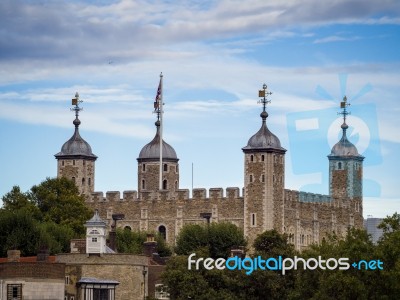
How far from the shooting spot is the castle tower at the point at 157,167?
145812 millimetres

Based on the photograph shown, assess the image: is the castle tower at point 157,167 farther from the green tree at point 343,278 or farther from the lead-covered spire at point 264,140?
the green tree at point 343,278

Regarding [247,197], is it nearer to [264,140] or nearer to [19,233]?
[264,140]

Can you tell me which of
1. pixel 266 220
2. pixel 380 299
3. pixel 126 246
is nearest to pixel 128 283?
pixel 380 299

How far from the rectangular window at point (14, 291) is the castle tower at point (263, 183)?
46.6 metres

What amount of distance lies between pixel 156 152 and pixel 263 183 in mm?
13766

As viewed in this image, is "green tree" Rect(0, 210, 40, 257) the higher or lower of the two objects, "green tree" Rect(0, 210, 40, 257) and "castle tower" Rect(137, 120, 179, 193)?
the lower

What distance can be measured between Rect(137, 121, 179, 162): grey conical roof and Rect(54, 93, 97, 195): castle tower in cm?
381

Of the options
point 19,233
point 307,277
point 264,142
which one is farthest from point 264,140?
point 307,277

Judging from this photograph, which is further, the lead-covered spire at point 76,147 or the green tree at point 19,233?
the lead-covered spire at point 76,147

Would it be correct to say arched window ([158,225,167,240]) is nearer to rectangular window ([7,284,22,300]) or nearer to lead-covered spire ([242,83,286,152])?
lead-covered spire ([242,83,286,152])

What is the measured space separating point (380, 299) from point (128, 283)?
52.9 feet

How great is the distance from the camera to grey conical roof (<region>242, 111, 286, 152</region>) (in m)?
136

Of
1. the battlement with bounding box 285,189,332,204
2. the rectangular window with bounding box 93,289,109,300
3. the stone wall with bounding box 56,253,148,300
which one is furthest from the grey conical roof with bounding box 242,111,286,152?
the rectangular window with bounding box 93,289,109,300

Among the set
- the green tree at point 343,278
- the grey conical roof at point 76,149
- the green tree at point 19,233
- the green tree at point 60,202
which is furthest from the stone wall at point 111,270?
the grey conical roof at point 76,149
